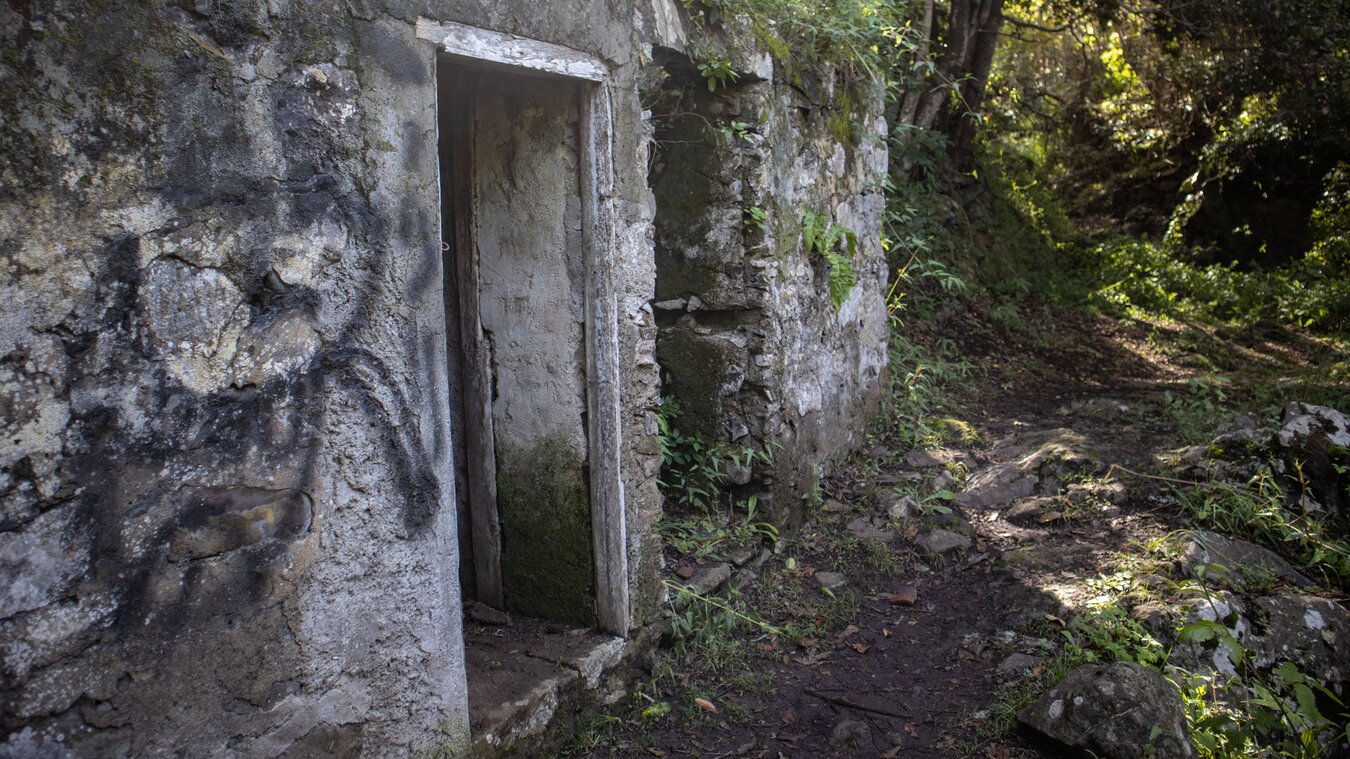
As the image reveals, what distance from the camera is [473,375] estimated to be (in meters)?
3.28

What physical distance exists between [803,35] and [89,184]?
13.1 ft

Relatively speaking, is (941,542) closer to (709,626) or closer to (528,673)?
(709,626)

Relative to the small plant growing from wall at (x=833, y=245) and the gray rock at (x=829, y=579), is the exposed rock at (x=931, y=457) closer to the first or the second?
the small plant growing from wall at (x=833, y=245)

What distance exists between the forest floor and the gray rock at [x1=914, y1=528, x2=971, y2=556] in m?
0.01

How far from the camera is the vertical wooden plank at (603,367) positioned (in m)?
2.98

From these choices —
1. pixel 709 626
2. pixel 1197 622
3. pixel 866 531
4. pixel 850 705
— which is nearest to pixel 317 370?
pixel 709 626

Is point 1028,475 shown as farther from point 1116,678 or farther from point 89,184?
point 89,184

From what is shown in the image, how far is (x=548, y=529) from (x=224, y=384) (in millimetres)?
1527

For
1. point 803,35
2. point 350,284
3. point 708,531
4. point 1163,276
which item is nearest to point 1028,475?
point 708,531

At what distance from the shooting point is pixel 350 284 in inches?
85.0

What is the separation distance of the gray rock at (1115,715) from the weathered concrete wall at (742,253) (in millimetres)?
1844

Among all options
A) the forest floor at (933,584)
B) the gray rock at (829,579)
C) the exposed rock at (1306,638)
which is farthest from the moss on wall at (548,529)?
the exposed rock at (1306,638)

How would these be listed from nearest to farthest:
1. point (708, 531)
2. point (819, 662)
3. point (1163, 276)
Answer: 1. point (819, 662)
2. point (708, 531)
3. point (1163, 276)

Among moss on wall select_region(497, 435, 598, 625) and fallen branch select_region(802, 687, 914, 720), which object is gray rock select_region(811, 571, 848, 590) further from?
moss on wall select_region(497, 435, 598, 625)
